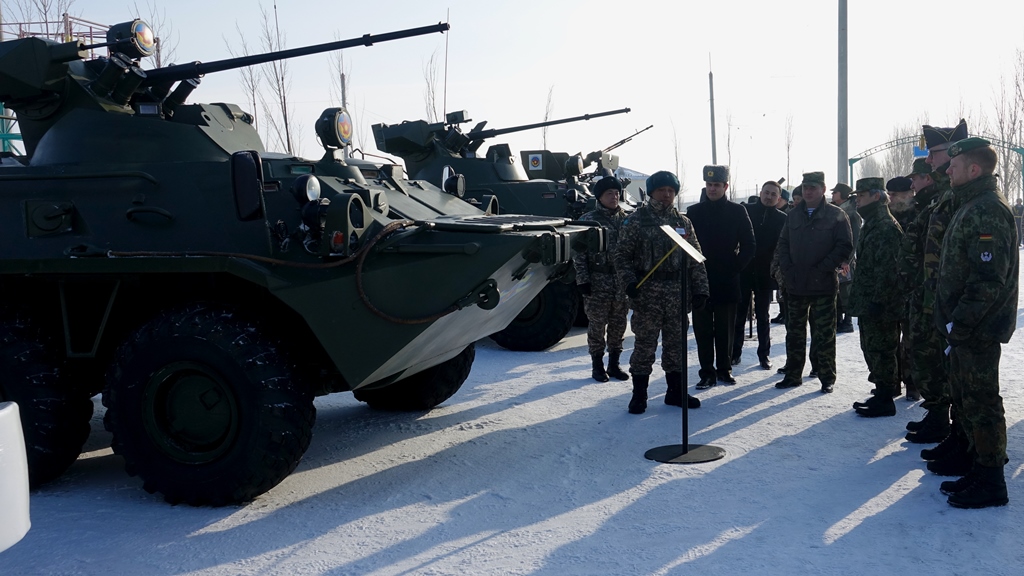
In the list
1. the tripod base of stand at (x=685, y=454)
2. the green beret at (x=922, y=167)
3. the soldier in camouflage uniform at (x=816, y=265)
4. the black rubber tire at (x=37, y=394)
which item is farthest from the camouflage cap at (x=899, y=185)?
the black rubber tire at (x=37, y=394)

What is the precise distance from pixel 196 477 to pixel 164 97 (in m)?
2.44

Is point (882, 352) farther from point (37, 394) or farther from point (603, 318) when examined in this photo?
point (37, 394)

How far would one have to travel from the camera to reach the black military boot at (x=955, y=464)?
178 inches

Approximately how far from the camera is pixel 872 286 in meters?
5.98

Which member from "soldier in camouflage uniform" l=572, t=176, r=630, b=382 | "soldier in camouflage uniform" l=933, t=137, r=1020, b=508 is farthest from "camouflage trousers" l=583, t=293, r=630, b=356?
"soldier in camouflage uniform" l=933, t=137, r=1020, b=508

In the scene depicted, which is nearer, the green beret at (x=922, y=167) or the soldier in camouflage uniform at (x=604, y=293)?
the green beret at (x=922, y=167)

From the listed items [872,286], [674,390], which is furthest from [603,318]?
[872,286]

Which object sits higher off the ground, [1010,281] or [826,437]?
[1010,281]

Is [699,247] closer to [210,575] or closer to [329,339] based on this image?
[329,339]

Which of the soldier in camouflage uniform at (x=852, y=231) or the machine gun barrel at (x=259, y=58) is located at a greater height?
the machine gun barrel at (x=259, y=58)

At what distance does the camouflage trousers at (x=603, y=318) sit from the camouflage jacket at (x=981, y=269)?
3.22m

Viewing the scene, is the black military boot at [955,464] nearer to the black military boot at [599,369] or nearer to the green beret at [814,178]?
the green beret at [814,178]

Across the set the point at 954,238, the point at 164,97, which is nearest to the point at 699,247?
the point at 954,238

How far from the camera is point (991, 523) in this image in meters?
3.85
